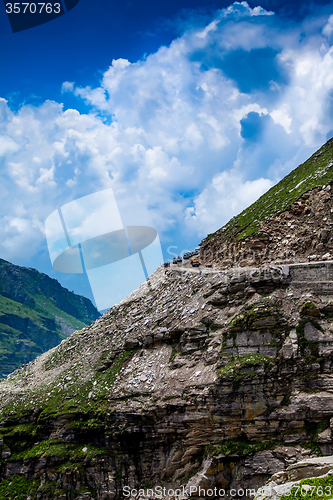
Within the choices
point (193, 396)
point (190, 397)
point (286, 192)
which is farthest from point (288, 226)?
point (190, 397)

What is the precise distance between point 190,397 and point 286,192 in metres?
32.2

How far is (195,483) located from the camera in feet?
91.6

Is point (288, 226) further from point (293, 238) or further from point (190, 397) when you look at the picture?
point (190, 397)

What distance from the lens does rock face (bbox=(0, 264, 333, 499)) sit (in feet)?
90.3

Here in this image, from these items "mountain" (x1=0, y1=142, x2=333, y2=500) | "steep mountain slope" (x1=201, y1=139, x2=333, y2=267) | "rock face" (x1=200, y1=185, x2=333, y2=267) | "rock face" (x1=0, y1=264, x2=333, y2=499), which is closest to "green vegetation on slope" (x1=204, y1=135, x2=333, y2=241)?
"steep mountain slope" (x1=201, y1=139, x2=333, y2=267)

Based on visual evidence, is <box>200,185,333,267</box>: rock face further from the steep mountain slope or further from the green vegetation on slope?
the green vegetation on slope

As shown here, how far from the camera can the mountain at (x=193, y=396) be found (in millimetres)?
27484

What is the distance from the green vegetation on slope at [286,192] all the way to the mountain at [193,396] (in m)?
1.92

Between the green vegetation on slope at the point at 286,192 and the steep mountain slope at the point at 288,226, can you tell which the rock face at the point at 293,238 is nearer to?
the steep mountain slope at the point at 288,226

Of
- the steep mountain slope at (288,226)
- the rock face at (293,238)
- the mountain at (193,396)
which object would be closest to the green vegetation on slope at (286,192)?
the steep mountain slope at (288,226)

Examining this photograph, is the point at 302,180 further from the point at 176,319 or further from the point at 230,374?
the point at 230,374

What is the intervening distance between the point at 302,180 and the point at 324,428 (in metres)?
34.0

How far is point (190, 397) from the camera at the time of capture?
101ft

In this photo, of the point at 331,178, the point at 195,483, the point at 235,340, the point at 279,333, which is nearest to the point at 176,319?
the point at 235,340
